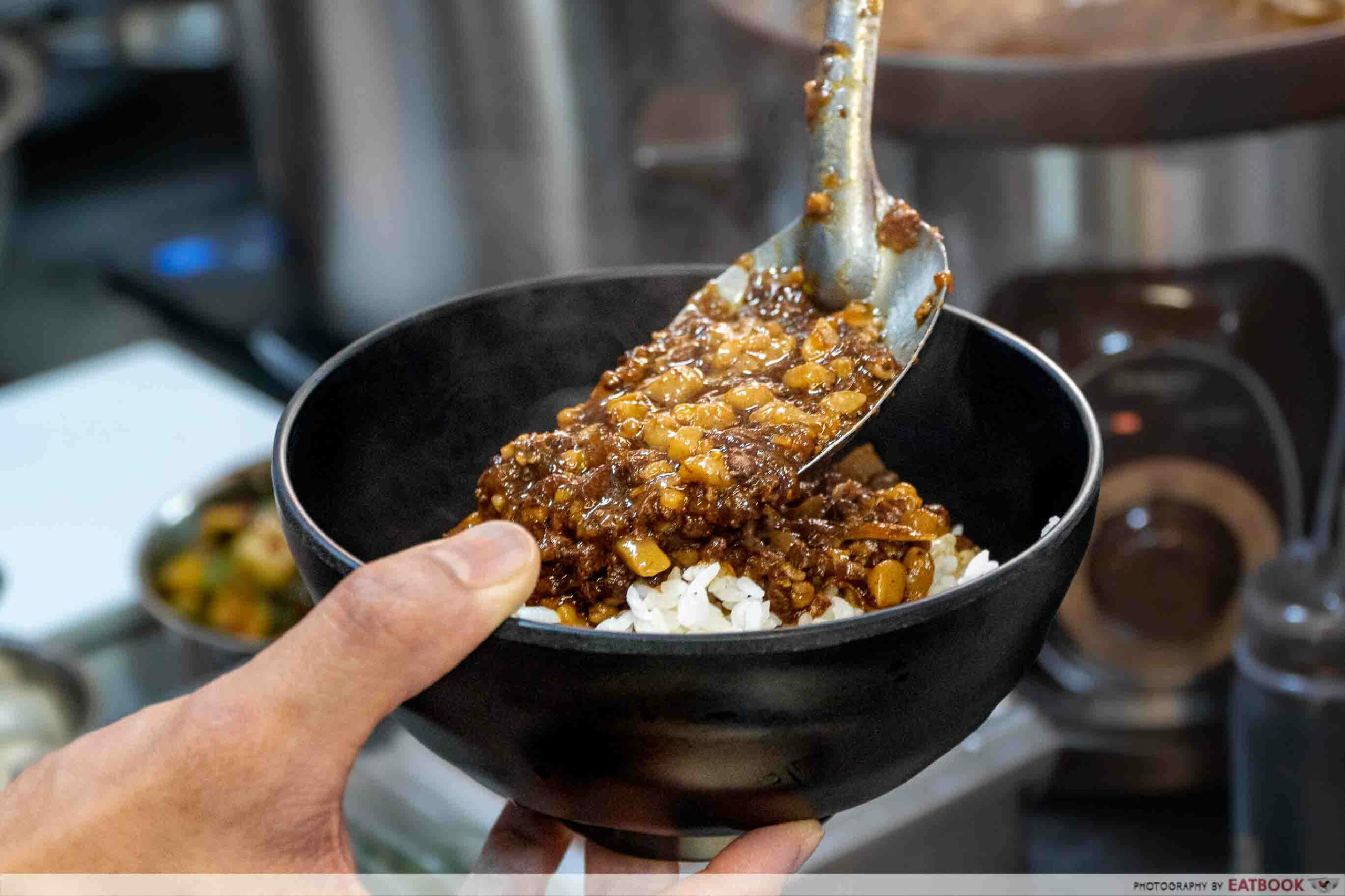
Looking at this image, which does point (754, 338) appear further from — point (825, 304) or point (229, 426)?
point (229, 426)

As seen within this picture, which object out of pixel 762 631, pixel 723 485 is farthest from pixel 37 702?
pixel 762 631

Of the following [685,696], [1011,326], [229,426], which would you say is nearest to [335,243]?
[229,426]

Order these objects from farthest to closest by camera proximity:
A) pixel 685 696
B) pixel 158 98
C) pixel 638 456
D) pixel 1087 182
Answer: pixel 158 98 → pixel 1087 182 → pixel 638 456 → pixel 685 696

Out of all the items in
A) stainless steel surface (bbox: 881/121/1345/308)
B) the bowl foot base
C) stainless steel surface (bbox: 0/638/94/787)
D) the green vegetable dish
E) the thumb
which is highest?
the thumb

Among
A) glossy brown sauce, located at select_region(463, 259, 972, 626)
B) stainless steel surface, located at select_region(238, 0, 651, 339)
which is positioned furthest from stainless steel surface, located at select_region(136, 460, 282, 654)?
glossy brown sauce, located at select_region(463, 259, 972, 626)

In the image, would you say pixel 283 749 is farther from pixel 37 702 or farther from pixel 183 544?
pixel 183 544

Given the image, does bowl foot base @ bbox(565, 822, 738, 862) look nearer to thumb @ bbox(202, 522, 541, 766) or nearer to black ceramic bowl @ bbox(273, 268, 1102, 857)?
black ceramic bowl @ bbox(273, 268, 1102, 857)

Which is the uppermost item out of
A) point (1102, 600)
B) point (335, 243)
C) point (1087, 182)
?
point (1087, 182)
